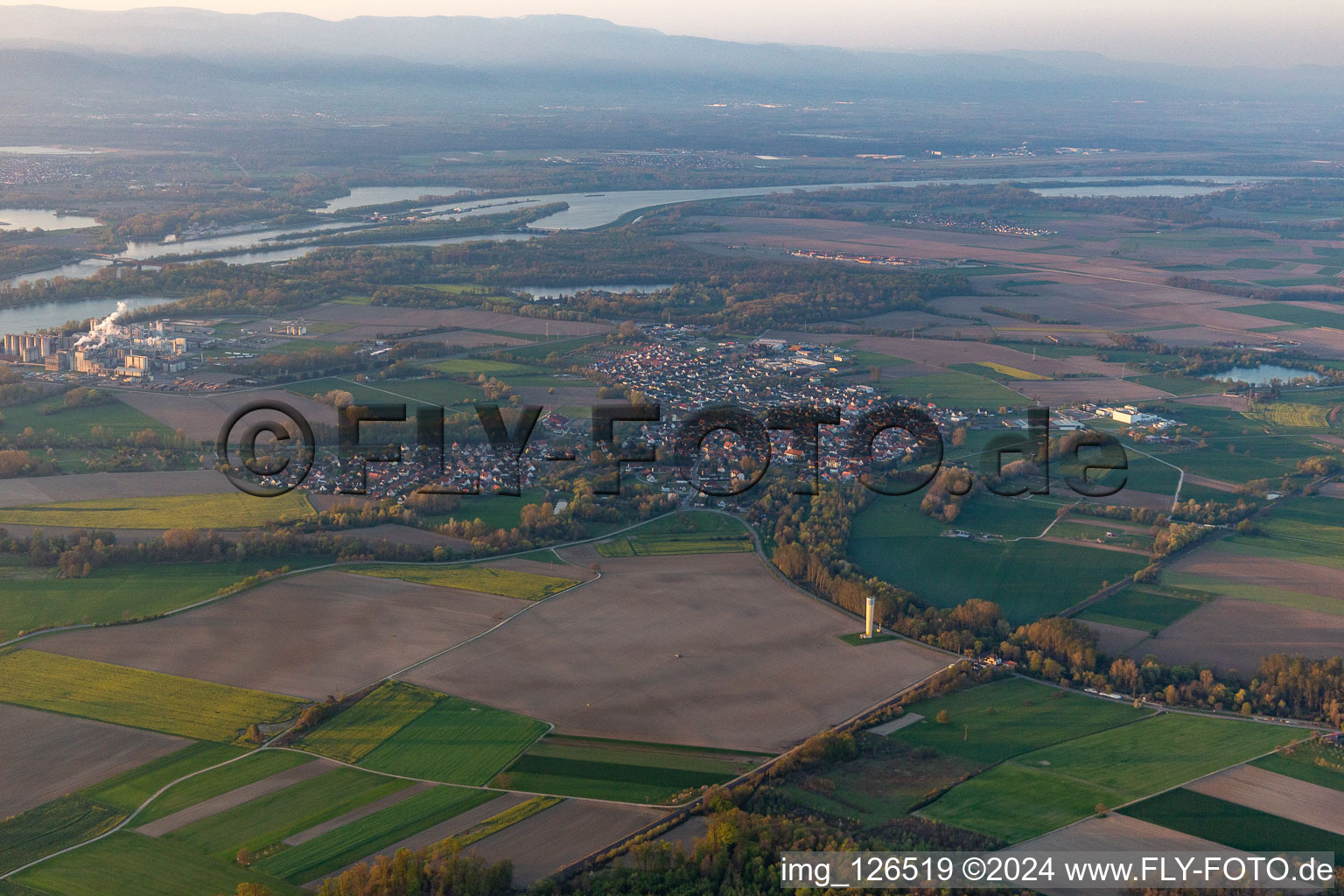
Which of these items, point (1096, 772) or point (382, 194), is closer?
point (1096, 772)

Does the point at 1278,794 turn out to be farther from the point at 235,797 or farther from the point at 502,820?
the point at 235,797

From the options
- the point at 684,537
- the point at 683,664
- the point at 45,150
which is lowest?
the point at 683,664

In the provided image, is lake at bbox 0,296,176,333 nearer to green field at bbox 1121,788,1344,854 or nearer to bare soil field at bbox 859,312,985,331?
bare soil field at bbox 859,312,985,331

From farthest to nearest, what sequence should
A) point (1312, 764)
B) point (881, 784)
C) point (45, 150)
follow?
point (45, 150) < point (1312, 764) < point (881, 784)

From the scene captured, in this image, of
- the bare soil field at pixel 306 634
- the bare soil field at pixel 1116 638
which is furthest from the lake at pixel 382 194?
the bare soil field at pixel 1116 638

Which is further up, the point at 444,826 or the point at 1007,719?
the point at 1007,719

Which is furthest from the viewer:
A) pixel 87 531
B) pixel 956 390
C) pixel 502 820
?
pixel 956 390

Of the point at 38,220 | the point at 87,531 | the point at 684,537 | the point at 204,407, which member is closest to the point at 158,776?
the point at 87,531

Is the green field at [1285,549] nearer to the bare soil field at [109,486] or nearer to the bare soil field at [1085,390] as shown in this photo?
the bare soil field at [1085,390]
